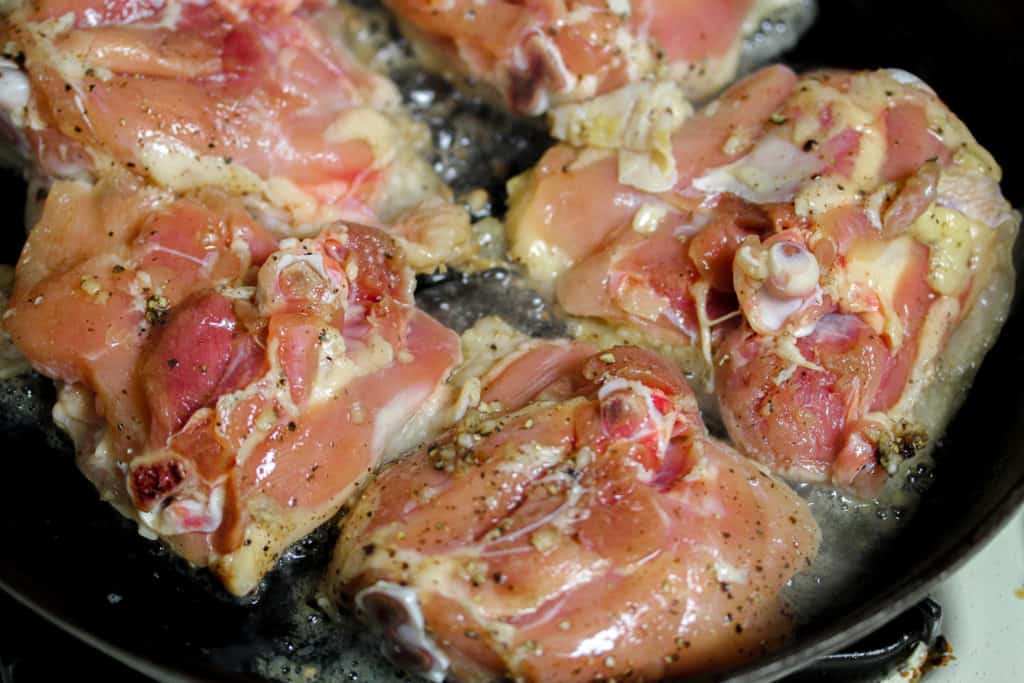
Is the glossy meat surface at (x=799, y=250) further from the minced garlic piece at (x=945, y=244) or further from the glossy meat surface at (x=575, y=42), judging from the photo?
the glossy meat surface at (x=575, y=42)

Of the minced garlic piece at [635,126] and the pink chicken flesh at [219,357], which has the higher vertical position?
the minced garlic piece at [635,126]

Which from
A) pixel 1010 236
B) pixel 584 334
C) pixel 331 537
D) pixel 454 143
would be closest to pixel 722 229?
pixel 584 334

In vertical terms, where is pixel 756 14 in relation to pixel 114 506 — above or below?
above

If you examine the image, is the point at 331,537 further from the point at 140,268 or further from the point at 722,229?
the point at 722,229

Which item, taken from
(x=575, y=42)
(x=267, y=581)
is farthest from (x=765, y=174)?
(x=267, y=581)

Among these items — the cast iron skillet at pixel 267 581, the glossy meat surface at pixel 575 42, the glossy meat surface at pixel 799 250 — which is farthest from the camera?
the glossy meat surface at pixel 575 42

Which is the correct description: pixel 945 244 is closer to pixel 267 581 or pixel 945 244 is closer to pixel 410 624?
pixel 410 624

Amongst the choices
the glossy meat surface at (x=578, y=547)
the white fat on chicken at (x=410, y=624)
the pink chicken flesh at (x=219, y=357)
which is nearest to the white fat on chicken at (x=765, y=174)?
the glossy meat surface at (x=578, y=547)
